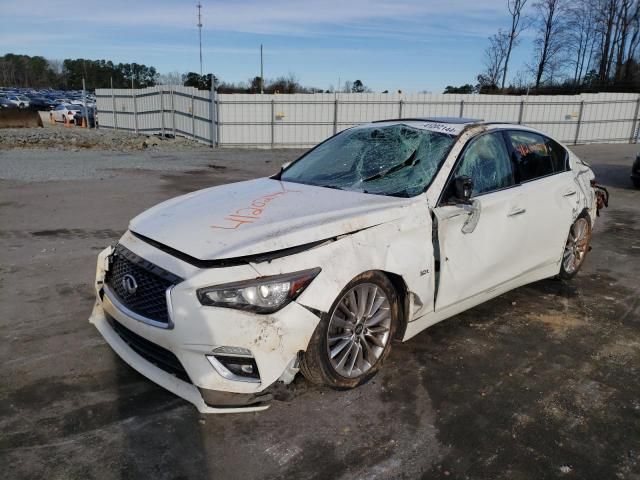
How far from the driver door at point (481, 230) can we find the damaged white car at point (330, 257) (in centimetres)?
1

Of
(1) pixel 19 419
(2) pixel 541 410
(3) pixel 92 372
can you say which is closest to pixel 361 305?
(2) pixel 541 410

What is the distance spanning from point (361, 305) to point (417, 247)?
0.55 m

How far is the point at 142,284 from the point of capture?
288cm

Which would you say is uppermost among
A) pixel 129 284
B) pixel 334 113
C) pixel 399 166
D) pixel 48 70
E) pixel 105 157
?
pixel 48 70

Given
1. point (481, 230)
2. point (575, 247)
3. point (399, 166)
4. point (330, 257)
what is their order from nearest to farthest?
point (330, 257), point (481, 230), point (399, 166), point (575, 247)

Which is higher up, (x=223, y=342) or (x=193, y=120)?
(x=193, y=120)

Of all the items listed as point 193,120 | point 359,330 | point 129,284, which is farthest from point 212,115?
point 359,330

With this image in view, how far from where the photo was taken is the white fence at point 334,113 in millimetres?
20859

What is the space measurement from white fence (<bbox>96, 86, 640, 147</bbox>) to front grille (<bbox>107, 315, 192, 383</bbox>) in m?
17.8

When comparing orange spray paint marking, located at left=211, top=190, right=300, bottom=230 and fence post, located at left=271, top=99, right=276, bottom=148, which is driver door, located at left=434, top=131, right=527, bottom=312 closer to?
orange spray paint marking, located at left=211, top=190, right=300, bottom=230

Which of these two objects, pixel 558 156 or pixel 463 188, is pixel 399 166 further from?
pixel 558 156

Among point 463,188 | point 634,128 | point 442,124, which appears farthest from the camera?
point 634,128

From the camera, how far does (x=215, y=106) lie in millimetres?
20391

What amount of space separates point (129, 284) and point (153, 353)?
1.41 feet
